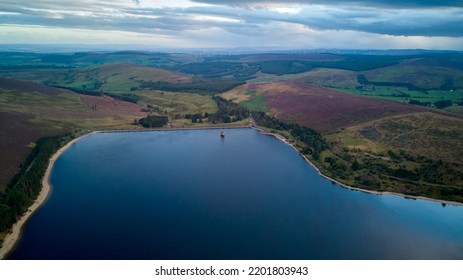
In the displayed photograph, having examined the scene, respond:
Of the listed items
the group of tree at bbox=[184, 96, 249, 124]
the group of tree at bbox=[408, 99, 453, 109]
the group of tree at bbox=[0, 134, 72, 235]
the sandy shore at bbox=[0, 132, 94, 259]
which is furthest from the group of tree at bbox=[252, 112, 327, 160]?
the group of tree at bbox=[408, 99, 453, 109]

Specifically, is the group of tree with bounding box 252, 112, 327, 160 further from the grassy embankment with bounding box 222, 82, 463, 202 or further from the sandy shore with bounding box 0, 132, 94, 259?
the sandy shore with bounding box 0, 132, 94, 259

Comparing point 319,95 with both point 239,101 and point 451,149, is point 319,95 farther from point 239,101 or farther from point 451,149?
point 451,149

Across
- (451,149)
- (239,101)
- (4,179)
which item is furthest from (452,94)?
(4,179)

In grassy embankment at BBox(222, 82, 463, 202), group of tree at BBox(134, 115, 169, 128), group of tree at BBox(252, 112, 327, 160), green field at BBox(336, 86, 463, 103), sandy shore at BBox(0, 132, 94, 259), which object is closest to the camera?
sandy shore at BBox(0, 132, 94, 259)

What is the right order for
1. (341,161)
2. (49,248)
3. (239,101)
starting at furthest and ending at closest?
(239,101)
(341,161)
(49,248)

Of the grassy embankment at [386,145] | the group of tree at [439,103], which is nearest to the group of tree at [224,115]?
the grassy embankment at [386,145]

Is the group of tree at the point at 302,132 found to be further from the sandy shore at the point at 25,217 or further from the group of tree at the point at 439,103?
the group of tree at the point at 439,103

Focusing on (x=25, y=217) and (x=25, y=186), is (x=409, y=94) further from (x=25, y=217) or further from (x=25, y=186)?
(x=25, y=217)

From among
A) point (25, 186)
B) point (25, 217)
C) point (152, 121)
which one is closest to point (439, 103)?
point (152, 121)

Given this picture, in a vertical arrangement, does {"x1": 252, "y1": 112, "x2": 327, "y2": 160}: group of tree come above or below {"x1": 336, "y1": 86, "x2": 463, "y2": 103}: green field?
below
